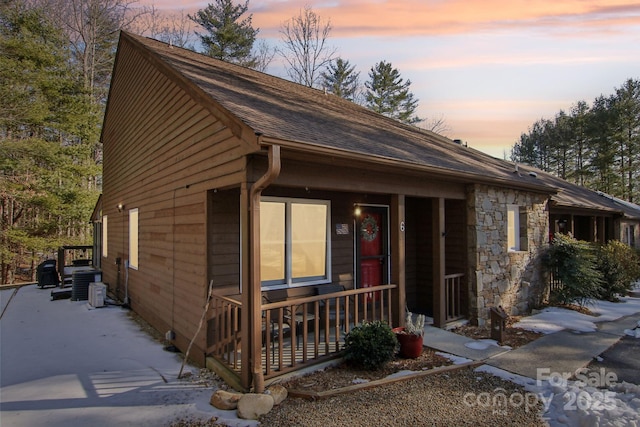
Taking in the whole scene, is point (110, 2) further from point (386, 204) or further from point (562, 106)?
point (562, 106)

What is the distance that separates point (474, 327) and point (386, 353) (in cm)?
290

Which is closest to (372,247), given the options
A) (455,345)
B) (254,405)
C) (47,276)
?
(455,345)

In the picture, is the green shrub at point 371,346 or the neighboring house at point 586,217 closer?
the green shrub at point 371,346

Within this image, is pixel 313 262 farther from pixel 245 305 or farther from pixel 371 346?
pixel 245 305

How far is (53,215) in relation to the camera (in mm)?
16234

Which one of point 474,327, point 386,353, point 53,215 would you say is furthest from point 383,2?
point 53,215

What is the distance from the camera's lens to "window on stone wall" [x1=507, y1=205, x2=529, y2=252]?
8.36 metres

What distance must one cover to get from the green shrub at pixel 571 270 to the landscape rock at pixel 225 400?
7793mm

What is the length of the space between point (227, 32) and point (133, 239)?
15.7m

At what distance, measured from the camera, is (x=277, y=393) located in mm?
3934

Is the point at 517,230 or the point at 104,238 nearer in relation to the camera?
the point at 517,230

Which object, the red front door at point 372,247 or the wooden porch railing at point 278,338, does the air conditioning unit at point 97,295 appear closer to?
the wooden porch railing at point 278,338

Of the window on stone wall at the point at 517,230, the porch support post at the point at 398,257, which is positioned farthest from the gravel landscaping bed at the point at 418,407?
the window on stone wall at the point at 517,230

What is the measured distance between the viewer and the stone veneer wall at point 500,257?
7066mm
